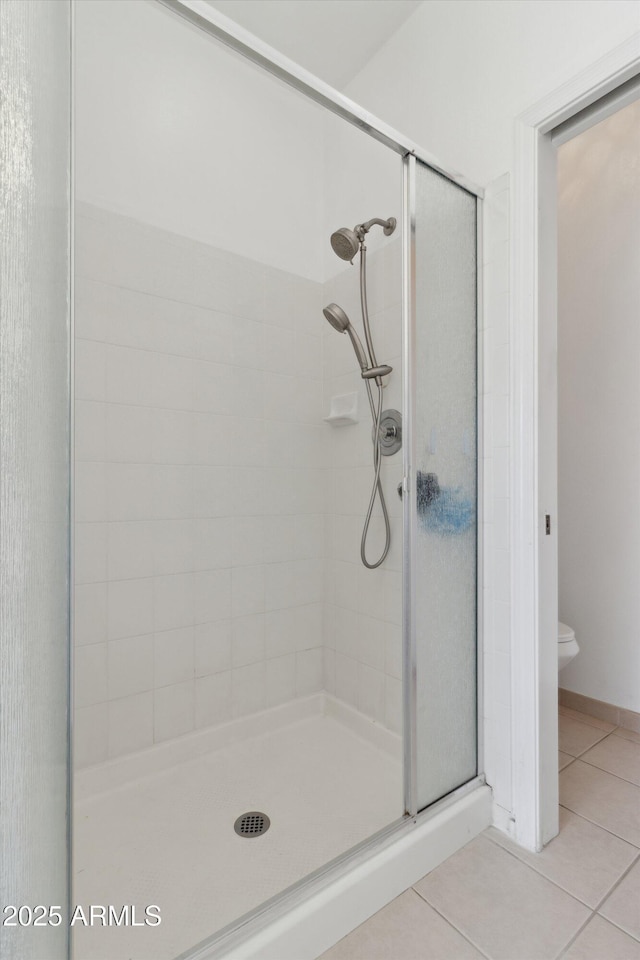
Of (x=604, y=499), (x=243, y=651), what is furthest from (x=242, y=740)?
(x=604, y=499)

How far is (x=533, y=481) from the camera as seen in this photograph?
142cm

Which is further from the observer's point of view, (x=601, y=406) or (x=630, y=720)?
(x=601, y=406)

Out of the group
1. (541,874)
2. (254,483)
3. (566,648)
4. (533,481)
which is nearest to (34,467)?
(533,481)

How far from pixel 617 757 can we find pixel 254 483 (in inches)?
67.7

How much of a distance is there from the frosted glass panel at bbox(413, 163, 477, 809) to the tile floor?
7.8 inches

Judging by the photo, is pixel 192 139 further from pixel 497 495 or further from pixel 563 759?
pixel 563 759

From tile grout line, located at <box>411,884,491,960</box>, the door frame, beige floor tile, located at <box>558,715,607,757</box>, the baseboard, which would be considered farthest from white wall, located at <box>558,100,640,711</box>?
tile grout line, located at <box>411,884,491,960</box>

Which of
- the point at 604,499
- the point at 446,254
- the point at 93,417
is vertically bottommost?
the point at 604,499

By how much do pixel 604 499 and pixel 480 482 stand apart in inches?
39.7

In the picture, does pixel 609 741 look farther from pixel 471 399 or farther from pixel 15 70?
pixel 15 70

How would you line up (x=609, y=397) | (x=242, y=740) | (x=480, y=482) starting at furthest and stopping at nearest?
(x=609, y=397)
(x=242, y=740)
(x=480, y=482)

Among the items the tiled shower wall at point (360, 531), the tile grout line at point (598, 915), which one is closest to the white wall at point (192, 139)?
the tiled shower wall at point (360, 531)

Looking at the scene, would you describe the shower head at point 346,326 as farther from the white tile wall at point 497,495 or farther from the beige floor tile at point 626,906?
the beige floor tile at point 626,906

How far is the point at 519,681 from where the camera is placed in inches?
56.8
